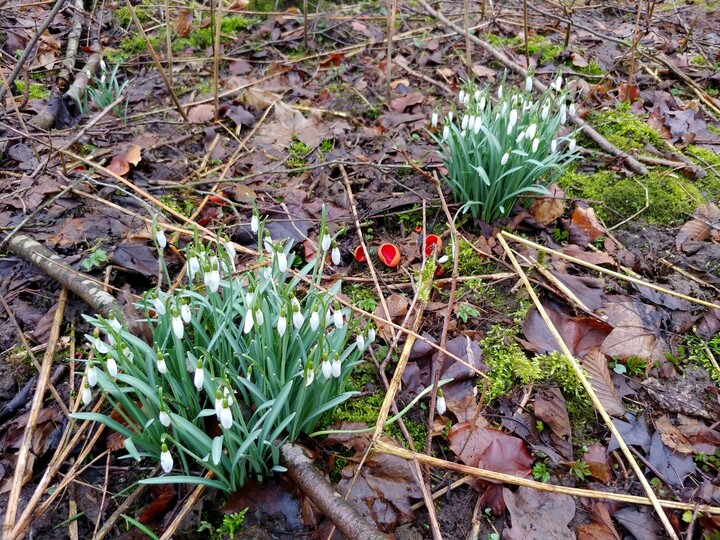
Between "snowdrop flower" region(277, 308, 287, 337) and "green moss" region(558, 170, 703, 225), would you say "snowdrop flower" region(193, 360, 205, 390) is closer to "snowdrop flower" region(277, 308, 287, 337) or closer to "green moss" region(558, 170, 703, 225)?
"snowdrop flower" region(277, 308, 287, 337)

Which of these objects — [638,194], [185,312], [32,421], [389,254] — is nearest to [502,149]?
[389,254]

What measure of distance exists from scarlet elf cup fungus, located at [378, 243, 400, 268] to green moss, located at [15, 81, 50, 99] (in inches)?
113

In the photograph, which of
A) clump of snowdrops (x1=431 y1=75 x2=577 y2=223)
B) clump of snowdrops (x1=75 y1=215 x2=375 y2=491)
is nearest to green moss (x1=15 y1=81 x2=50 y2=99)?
clump of snowdrops (x1=75 y1=215 x2=375 y2=491)

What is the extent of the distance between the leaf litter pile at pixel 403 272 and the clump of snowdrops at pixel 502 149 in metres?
0.18

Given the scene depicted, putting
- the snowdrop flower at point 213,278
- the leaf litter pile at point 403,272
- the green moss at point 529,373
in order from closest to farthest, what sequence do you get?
the snowdrop flower at point 213,278, the leaf litter pile at point 403,272, the green moss at point 529,373

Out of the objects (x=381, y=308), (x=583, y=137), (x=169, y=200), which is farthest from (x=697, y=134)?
(x=169, y=200)

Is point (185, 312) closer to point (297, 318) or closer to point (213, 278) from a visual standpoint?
point (213, 278)

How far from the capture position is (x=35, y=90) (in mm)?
3750

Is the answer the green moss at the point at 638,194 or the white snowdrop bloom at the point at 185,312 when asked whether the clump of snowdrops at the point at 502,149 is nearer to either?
the green moss at the point at 638,194

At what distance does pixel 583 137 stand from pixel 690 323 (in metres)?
1.62

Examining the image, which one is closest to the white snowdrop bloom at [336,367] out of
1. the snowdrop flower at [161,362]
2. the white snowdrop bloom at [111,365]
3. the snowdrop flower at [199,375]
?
the snowdrop flower at [199,375]

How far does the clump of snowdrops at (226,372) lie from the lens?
1514 mm

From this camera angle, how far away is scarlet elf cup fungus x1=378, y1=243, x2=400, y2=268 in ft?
8.33

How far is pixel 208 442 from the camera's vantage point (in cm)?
153
